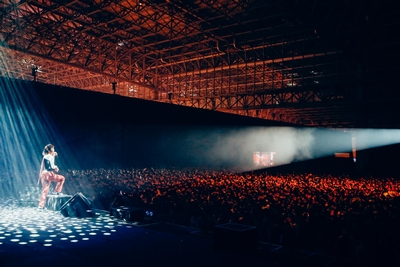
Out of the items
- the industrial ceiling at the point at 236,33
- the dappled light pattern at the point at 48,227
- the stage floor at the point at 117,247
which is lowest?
the stage floor at the point at 117,247

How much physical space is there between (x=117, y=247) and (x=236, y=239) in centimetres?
198

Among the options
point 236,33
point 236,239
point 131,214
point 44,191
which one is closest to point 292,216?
point 236,239

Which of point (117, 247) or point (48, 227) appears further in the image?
point (48, 227)

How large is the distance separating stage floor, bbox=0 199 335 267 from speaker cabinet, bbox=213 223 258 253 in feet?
0.28

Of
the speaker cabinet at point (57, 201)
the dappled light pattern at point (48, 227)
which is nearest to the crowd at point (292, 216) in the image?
the speaker cabinet at point (57, 201)

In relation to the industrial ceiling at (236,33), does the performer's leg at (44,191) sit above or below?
below

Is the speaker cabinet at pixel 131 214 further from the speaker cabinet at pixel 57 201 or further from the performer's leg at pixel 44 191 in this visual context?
the performer's leg at pixel 44 191

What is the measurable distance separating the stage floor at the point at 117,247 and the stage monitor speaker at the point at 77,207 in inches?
14.4

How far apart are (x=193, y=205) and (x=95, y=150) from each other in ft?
31.7

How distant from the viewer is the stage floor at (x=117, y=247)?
4.65 m

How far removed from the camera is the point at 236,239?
16.7 ft

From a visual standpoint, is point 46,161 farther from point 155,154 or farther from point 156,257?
point 155,154

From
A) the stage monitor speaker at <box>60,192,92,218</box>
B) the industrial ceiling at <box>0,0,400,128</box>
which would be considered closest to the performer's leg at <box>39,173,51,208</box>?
the stage monitor speaker at <box>60,192,92,218</box>

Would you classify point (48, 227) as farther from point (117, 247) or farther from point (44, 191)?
point (44, 191)
